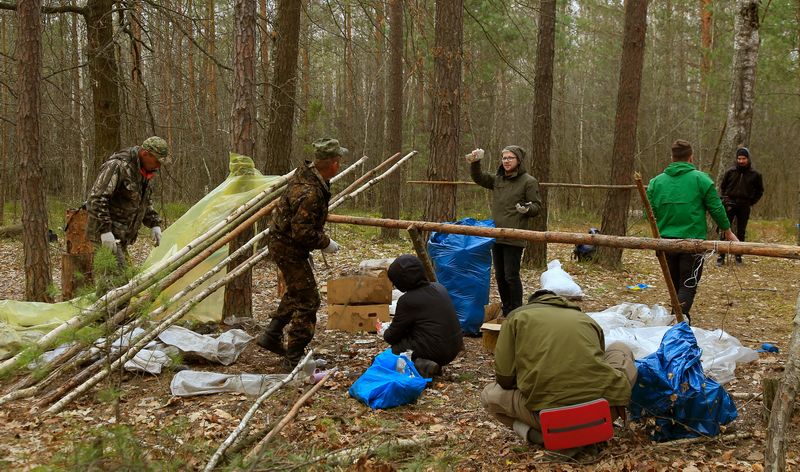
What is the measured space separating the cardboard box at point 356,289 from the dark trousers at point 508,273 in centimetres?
115

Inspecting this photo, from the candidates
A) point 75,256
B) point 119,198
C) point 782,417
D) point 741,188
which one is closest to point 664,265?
point 782,417

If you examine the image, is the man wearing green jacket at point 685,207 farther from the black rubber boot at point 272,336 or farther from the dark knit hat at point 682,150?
the black rubber boot at point 272,336

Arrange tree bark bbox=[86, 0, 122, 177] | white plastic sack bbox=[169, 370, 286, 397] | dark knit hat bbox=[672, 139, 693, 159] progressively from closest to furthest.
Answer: white plastic sack bbox=[169, 370, 286, 397]
dark knit hat bbox=[672, 139, 693, 159]
tree bark bbox=[86, 0, 122, 177]

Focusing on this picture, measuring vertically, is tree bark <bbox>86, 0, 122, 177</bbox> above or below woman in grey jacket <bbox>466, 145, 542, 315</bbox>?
above

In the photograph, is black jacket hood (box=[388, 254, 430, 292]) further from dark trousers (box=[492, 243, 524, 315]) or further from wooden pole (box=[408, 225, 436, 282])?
dark trousers (box=[492, 243, 524, 315])

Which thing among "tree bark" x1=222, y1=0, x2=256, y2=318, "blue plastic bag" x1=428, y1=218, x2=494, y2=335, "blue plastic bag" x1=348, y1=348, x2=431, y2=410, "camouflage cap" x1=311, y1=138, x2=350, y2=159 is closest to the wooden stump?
"tree bark" x1=222, y1=0, x2=256, y2=318

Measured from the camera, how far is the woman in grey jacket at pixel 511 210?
21.0 feet

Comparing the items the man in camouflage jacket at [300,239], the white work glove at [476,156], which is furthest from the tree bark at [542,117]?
the man in camouflage jacket at [300,239]

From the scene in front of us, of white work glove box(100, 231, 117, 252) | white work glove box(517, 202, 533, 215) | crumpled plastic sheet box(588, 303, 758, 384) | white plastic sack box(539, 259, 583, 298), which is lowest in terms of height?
crumpled plastic sheet box(588, 303, 758, 384)

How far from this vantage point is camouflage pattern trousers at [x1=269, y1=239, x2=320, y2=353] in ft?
16.8

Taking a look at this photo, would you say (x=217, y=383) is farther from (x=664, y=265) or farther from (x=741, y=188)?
(x=741, y=188)

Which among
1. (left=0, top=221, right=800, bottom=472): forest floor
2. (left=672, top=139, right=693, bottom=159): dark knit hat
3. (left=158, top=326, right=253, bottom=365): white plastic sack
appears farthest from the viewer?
(left=672, top=139, right=693, bottom=159): dark knit hat

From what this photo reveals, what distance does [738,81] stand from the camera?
429 inches

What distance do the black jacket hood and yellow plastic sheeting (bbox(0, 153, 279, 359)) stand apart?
1862 millimetres
